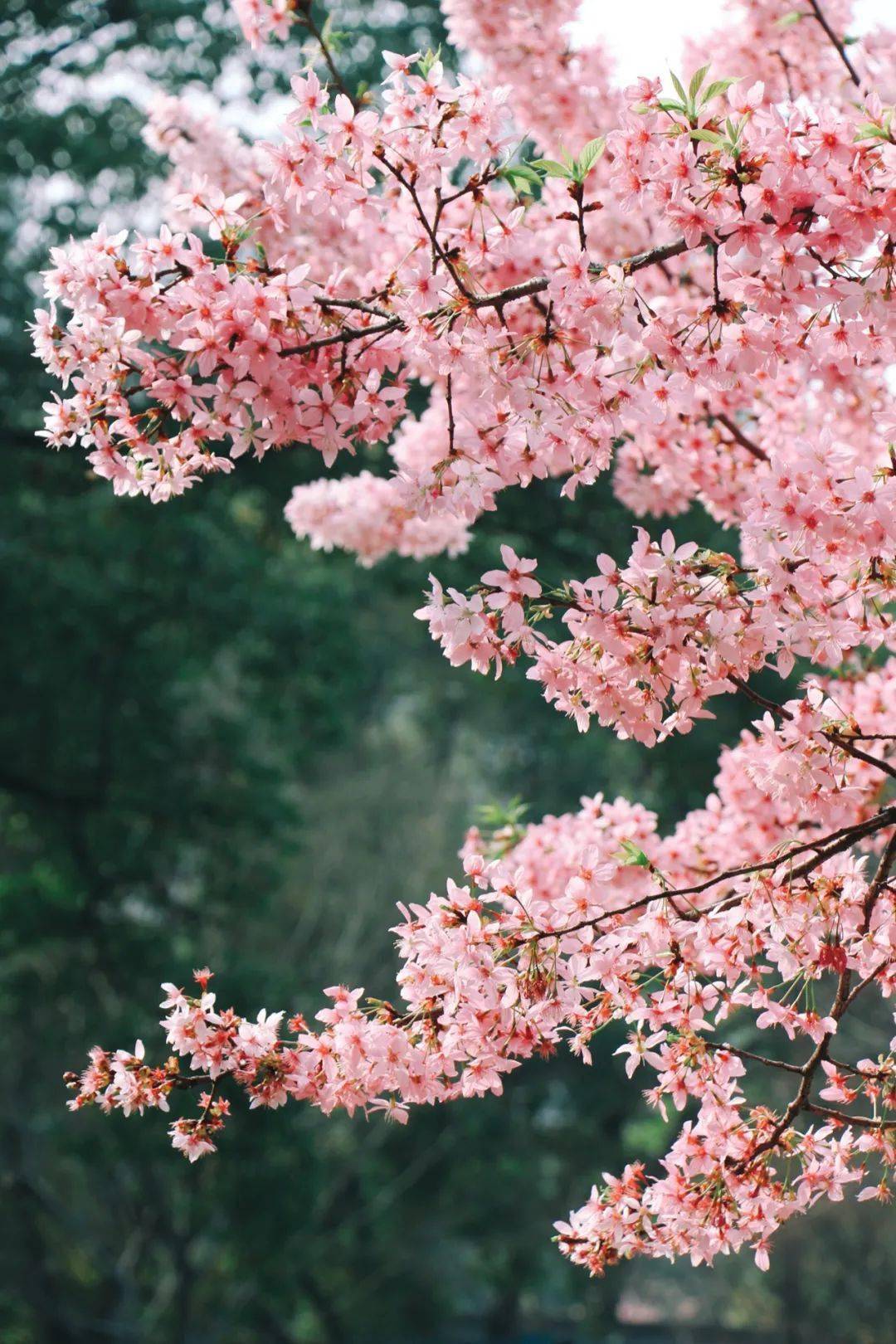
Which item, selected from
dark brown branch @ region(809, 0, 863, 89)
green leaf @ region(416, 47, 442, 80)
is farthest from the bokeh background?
green leaf @ region(416, 47, 442, 80)

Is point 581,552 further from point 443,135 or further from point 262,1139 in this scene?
point 443,135

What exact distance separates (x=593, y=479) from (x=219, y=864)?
10.4m

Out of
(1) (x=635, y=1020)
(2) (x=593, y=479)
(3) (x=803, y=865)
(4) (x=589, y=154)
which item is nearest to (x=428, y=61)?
(4) (x=589, y=154)

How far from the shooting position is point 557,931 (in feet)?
7.70

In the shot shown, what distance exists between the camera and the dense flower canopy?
2.11 m

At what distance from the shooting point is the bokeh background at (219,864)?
10242 mm

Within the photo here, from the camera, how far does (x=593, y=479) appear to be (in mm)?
2406

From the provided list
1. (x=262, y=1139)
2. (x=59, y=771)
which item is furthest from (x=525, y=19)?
(x=262, y=1139)

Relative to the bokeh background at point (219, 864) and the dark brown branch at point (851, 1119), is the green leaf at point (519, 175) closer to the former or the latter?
the dark brown branch at point (851, 1119)

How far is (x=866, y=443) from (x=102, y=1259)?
11.6 meters

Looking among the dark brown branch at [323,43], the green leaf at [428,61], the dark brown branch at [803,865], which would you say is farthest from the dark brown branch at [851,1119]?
the dark brown branch at [323,43]

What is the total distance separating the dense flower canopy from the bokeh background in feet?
22.0

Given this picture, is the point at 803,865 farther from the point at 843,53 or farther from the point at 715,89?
the point at 843,53

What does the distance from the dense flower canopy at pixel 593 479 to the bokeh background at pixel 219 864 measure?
6.69 meters
